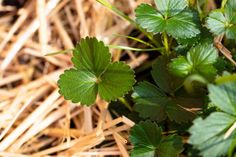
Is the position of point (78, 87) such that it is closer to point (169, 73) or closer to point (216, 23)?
point (169, 73)

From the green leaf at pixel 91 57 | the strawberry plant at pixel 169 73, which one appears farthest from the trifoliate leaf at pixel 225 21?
the green leaf at pixel 91 57

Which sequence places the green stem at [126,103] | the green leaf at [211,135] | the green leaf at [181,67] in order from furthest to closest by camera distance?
the green stem at [126,103]
the green leaf at [181,67]
the green leaf at [211,135]

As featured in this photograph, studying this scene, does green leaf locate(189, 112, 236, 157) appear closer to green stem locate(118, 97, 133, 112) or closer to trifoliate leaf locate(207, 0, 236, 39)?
trifoliate leaf locate(207, 0, 236, 39)

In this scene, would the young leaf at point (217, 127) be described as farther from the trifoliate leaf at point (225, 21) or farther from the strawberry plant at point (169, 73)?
the trifoliate leaf at point (225, 21)

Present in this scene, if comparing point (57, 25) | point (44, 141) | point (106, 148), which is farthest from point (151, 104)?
point (57, 25)

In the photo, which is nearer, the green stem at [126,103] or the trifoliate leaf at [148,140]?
the trifoliate leaf at [148,140]

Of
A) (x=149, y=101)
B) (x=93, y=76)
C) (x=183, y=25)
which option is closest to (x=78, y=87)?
(x=93, y=76)

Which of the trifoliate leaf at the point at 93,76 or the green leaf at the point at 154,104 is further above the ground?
the trifoliate leaf at the point at 93,76

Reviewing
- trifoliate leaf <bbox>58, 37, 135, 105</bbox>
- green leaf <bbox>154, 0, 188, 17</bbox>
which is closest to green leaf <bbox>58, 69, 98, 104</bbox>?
trifoliate leaf <bbox>58, 37, 135, 105</bbox>

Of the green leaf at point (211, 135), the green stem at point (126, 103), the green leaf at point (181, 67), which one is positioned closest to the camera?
the green leaf at point (211, 135)
